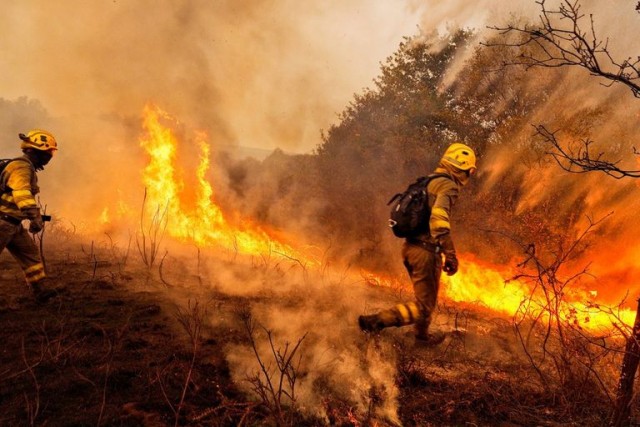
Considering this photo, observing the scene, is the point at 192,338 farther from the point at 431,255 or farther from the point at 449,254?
the point at 449,254

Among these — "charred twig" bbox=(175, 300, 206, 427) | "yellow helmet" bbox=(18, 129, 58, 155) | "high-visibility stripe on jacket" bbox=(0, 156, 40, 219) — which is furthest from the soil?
"yellow helmet" bbox=(18, 129, 58, 155)

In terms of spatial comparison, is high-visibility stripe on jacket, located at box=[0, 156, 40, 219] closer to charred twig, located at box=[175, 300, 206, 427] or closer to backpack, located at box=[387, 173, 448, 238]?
charred twig, located at box=[175, 300, 206, 427]

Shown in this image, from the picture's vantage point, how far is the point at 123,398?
9.48 feet

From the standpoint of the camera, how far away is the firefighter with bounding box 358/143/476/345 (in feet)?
13.3

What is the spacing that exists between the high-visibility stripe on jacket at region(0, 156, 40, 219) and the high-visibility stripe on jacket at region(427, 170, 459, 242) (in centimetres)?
454

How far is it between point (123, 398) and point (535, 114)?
38.9 ft

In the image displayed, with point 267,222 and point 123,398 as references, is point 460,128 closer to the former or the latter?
point 267,222

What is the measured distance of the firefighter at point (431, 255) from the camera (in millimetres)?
4055

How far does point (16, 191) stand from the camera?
15.3 ft

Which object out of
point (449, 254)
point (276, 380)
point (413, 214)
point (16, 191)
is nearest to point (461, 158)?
point (413, 214)

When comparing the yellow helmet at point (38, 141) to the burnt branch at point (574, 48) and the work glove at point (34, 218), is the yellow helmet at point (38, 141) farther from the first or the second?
the burnt branch at point (574, 48)

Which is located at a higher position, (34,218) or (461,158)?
(461,158)

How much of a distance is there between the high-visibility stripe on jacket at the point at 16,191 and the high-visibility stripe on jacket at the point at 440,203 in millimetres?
4537

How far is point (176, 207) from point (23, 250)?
4663 mm
